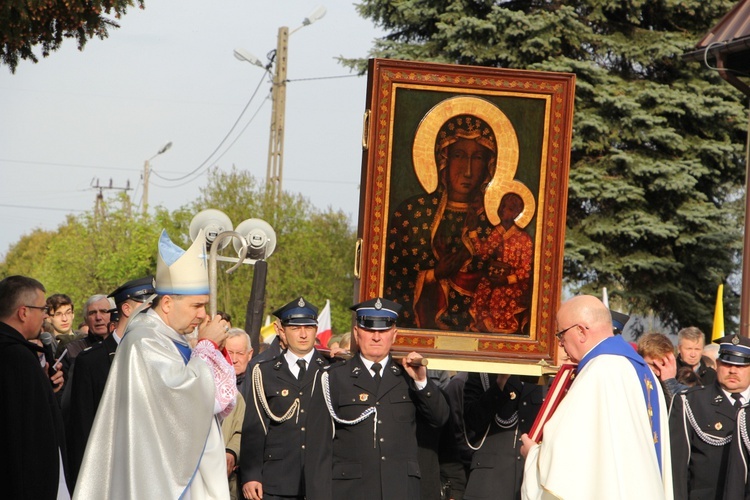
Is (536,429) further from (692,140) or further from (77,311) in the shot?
(77,311)

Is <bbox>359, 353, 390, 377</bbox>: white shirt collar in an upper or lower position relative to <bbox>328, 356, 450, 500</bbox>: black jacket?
upper

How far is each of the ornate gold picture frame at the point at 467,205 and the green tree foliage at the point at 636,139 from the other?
13.9m

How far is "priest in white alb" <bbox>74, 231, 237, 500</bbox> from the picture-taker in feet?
20.2

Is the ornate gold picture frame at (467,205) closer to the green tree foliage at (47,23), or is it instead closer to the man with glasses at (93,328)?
the green tree foliage at (47,23)

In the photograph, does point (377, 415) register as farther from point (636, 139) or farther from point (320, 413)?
point (636, 139)

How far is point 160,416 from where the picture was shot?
6.23m

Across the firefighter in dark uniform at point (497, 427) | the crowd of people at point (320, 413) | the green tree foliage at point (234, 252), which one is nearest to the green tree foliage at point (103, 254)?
the green tree foliage at point (234, 252)

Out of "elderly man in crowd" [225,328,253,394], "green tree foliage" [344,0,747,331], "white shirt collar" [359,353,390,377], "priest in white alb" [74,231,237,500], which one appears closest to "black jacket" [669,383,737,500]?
"white shirt collar" [359,353,390,377]

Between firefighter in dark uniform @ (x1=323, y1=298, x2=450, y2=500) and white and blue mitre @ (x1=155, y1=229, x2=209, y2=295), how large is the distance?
63.4 inches

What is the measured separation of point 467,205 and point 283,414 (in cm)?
229

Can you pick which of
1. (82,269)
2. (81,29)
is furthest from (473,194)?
(82,269)

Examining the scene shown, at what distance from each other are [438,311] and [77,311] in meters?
35.0

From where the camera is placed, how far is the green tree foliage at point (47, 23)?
7488mm

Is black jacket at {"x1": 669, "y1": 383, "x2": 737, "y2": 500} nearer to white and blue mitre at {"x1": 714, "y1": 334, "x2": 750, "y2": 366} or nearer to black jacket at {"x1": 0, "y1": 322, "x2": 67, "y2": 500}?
white and blue mitre at {"x1": 714, "y1": 334, "x2": 750, "y2": 366}
